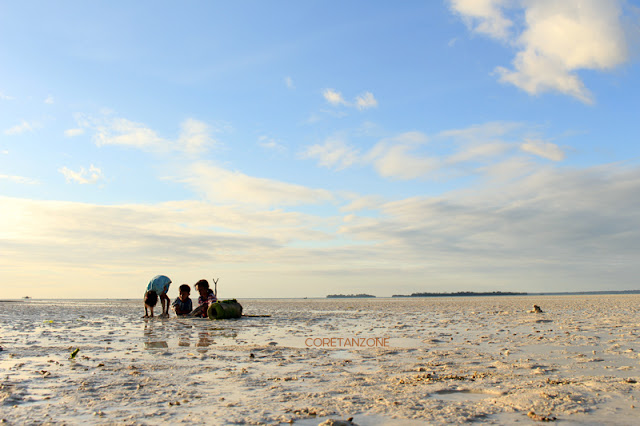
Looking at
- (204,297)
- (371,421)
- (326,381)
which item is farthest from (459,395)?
(204,297)

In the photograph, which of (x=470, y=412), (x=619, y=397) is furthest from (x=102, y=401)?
(x=619, y=397)

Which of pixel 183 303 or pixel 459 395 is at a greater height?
pixel 183 303

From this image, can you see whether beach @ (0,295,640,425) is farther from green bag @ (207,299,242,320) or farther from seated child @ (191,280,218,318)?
seated child @ (191,280,218,318)

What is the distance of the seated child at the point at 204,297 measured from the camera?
76.2 feet

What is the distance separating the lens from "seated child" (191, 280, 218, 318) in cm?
2322

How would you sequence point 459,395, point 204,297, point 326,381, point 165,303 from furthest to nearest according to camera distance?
1. point 165,303
2. point 204,297
3. point 326,381
4. point 459,395

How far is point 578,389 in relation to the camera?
598 cm

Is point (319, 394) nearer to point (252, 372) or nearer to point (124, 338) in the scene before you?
point (252, 372)

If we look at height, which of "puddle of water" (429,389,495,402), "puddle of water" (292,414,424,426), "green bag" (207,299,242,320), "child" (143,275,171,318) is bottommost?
"puddle of water" (429,389,495,402)

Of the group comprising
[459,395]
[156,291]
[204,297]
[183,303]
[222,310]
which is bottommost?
[459,395]

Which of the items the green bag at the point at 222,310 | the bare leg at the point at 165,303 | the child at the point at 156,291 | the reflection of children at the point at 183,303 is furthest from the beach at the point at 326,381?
the reflection of children at the point at 183,303

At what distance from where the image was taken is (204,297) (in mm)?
23703

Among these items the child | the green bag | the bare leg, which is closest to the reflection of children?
the bare leg

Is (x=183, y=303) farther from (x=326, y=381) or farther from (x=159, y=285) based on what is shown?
(x=326, y=381)
